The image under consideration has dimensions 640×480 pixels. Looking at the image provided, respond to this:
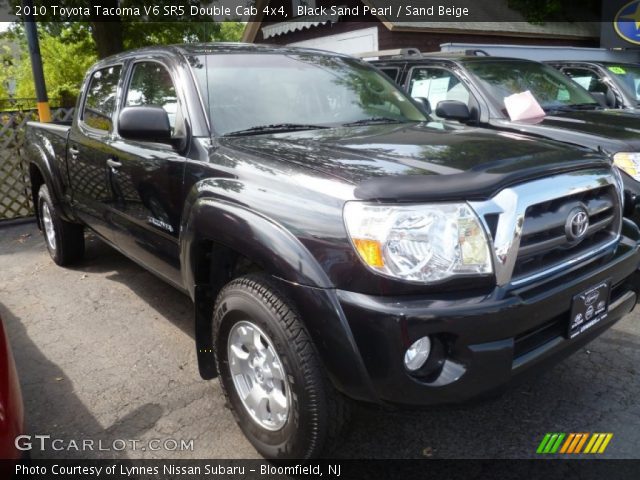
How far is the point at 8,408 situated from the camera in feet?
5.99

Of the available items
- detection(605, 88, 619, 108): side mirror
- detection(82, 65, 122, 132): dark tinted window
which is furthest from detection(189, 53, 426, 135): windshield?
detection(605, 88, 619, 108): side mirror

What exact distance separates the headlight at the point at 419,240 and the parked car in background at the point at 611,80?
529cm

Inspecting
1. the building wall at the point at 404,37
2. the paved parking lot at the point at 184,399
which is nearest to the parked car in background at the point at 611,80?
the paved parking lot at the point at 184,399

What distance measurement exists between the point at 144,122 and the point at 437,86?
→ 3681 millimetres

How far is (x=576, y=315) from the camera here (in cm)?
215

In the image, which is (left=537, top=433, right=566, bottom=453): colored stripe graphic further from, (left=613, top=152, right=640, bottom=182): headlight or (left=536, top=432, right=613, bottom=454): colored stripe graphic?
(left=613, top=152, right=640, bottom=182): headlight

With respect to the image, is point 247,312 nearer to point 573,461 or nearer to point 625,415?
point 573,461

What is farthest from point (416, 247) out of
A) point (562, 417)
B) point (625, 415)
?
point (625, 415)

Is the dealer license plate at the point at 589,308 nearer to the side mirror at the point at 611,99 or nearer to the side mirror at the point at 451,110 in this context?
the side mirror at the point at 451,110

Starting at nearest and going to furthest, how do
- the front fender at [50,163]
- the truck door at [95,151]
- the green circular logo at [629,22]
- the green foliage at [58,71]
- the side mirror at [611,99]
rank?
the truck door at [95,151], the front fender at [50,163], the side mirror at [611,99], the green circular logo at [629,22], the green foliage at [58,71]

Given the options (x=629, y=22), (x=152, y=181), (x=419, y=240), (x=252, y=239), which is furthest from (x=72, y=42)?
(x=419, y=240)

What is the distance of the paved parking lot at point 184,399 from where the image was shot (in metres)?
2.48

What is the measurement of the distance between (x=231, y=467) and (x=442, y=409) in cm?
102

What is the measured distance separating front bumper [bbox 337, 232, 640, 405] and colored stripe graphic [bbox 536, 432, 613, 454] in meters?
0.66
